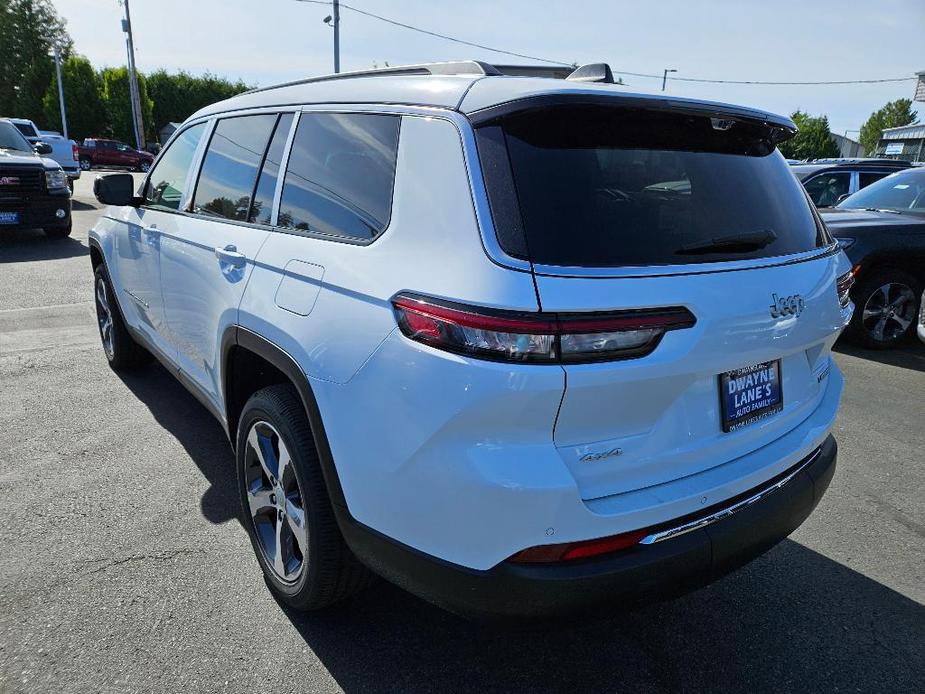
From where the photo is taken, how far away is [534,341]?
1575 mm

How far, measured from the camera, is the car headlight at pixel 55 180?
420 inches

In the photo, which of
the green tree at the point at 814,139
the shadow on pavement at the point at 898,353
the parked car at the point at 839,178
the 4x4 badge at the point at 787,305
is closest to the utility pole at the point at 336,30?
the parked car at the point at 839,178

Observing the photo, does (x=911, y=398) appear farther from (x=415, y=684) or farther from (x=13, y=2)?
(x=13, y=2)

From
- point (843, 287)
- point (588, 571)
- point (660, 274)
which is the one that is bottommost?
point (588, 571)

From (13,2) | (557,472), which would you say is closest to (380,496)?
(557,472)

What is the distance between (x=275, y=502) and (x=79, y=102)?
184 feet

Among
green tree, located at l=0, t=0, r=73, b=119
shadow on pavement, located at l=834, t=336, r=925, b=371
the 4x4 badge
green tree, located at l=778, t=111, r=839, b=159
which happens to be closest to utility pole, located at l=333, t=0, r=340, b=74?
shadow on pavement, located at l=834, t=336, r=925, b=371

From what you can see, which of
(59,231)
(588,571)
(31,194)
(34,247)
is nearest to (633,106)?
(588,571)

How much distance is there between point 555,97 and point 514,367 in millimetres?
751

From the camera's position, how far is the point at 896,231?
604 centimetres

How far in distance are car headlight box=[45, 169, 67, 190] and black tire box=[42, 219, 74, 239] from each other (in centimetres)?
62

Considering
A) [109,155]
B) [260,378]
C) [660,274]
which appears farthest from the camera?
[109,155]

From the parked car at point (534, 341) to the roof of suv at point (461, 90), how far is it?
0.01m

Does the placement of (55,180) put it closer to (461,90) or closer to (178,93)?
(461,90)
